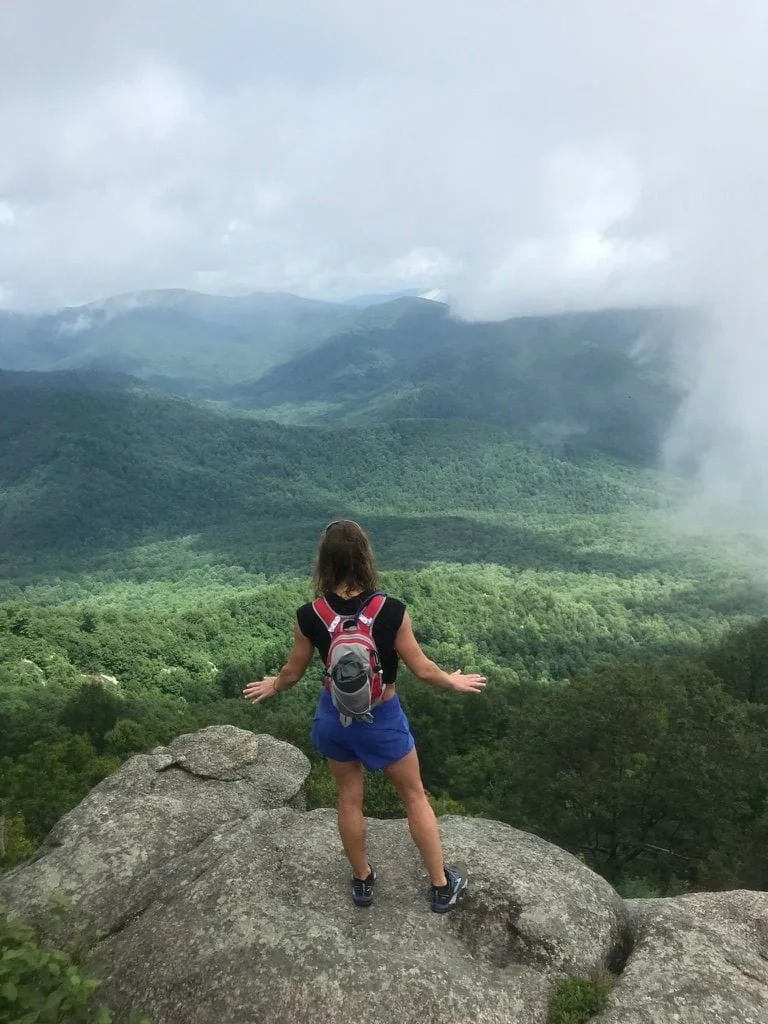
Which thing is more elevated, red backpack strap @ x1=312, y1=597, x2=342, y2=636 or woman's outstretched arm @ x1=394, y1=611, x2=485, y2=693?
red backpack strap @ x1=312, y1=597, x2=342, y2=636

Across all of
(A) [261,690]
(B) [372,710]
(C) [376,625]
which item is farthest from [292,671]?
(C) [376,625]

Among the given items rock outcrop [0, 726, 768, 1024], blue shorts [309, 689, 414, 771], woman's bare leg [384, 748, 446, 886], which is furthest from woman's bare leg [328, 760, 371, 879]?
rock outcrop [0, 726, 768, 1024]

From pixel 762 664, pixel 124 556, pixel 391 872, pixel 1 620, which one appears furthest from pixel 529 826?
pixel 124 556

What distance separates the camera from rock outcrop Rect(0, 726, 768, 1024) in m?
6.16

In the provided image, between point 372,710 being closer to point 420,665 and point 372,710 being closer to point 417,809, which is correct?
point 420,665

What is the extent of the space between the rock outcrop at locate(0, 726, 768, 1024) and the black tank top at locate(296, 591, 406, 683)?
3.09 meters

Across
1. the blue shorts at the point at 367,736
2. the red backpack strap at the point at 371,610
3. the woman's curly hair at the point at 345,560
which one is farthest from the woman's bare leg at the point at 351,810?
the woman's curly hair at the point at 345,560

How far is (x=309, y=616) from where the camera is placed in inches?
244

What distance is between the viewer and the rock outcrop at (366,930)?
6.16 m

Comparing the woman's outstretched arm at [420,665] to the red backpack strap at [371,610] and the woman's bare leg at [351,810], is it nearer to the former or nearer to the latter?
the red backpack strap at [371,610]

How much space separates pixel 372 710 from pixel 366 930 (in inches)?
106

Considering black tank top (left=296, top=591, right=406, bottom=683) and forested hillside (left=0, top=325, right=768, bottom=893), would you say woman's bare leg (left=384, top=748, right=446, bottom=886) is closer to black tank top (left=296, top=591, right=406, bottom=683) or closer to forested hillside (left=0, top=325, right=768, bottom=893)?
Answer: black tank top (left=296, top=591, right=406, bottom=683)

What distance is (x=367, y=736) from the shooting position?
6.34 m

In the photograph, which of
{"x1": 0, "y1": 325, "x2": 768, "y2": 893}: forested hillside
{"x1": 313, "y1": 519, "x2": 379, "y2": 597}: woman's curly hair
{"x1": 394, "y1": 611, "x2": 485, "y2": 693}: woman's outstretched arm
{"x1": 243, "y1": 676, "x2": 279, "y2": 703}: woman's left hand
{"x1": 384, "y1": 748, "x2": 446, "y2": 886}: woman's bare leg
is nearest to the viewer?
{"x1": 313, "y1": 519, "x2": 379, "y2": 597}: woman's curly hair
